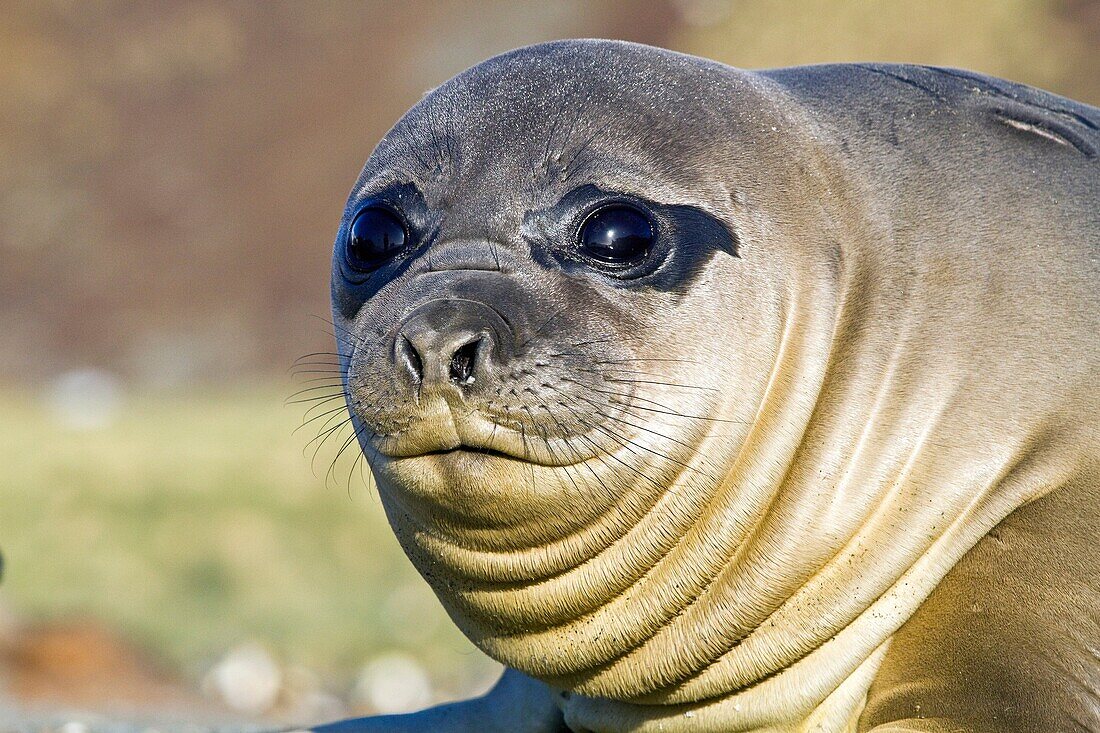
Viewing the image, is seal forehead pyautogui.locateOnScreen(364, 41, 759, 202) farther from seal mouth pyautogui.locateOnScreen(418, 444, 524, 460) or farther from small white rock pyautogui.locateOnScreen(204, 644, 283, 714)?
small white rock pyautogui.locateOnScreen(204, 644, 283, 714)

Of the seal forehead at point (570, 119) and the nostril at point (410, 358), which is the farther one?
the seal forehead at point (570, 119)

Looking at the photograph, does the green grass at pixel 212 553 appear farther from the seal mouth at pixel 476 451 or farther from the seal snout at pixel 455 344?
the seal snout at pixel 455 344

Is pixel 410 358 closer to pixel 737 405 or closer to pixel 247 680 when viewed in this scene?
pixel 737 405

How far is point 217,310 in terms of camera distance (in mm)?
18984

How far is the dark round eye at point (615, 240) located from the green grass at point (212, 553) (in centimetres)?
528

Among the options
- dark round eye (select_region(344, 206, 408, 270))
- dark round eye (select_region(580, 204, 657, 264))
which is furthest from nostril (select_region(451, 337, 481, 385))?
dark round eye (select_region(344, 206, 408, 270))

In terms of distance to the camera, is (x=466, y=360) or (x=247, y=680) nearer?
(x=466, y=360)

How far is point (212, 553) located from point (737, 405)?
324 inches

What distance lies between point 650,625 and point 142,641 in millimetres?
6725

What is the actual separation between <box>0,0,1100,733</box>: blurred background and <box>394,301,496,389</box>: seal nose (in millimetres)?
3835

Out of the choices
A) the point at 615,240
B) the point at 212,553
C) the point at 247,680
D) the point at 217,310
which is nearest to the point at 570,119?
the point at 615,240

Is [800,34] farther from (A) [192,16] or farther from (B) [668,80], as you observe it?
(B) [668,80]

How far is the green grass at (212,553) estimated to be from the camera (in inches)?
361

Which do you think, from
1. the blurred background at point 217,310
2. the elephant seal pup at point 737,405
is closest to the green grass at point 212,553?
the blurred background at point 217,310
